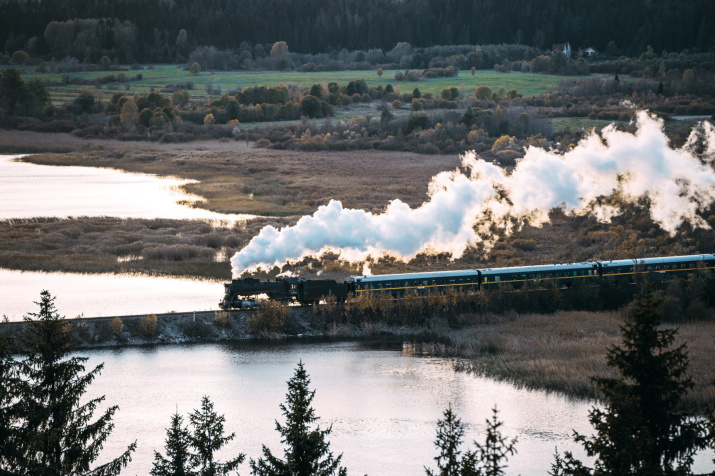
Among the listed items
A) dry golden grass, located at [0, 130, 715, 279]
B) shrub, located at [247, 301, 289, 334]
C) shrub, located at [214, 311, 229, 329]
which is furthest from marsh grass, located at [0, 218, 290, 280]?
shrub, located at [247, 301, 289, 334]

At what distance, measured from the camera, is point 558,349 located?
52844mm

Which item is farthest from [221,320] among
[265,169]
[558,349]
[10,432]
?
[265,169]

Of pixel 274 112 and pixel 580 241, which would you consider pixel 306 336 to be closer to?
pixel 580 241

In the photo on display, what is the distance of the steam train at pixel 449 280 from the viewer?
195 feet

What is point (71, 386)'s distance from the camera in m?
24.1

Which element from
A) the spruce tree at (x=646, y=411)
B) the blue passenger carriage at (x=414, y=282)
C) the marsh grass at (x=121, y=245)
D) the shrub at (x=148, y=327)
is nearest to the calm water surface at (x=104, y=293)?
the marsh grass at (x=121, y=245)

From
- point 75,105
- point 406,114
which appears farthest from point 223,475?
point 75,105

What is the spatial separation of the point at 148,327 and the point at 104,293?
36.9 feet

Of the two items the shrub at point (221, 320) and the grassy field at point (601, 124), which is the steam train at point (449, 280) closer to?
the shrub at point (221, 320)

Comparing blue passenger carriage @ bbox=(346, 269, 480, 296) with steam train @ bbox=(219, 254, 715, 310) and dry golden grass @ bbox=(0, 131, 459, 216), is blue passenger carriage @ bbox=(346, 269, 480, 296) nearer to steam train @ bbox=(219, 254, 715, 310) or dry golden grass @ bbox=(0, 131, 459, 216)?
steam train @ bbox=(219, 254, 715, 310)

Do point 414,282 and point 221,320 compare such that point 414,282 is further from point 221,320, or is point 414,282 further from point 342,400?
point 342,400

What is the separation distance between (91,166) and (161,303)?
274 feet

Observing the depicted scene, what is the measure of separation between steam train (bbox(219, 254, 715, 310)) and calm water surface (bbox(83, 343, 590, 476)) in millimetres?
4754

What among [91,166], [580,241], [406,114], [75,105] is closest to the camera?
[580,241]
